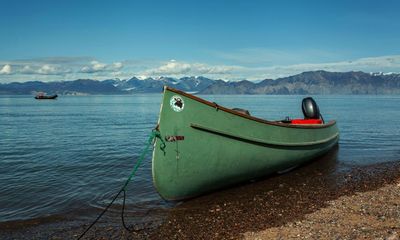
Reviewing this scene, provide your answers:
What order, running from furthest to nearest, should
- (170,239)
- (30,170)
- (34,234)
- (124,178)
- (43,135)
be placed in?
(43,135) < (30,170) < (124,178) < (34,234) < (170,239)

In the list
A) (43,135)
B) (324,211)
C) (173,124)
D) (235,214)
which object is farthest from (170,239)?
(43,135)

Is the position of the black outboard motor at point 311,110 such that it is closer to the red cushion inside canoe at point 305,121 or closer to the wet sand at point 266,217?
the red cushion inside canoe at point 305,121

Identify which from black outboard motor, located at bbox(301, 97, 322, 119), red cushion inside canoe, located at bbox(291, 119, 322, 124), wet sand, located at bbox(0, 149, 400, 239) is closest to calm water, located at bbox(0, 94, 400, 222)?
wet sand, located at bbox(0, 149, 400, 239)

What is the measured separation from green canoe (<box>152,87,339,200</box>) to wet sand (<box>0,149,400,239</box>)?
25.8 inches

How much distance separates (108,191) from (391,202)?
357 inches

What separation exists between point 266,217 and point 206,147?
8.43 ft

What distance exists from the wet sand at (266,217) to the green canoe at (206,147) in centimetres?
66

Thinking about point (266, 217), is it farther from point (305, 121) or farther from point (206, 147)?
point (305, 121)

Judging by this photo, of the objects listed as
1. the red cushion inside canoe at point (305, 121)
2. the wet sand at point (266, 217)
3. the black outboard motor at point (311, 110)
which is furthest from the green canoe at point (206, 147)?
the black outboard motor at point (311, 110)

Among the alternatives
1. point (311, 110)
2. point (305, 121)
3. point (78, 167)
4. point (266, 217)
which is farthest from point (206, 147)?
point (311, 110)

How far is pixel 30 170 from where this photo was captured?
53.8 feet

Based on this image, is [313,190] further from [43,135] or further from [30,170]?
[43,135]

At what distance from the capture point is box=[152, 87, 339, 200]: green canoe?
9.67m

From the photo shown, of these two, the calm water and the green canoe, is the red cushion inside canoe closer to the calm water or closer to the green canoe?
the calm water
